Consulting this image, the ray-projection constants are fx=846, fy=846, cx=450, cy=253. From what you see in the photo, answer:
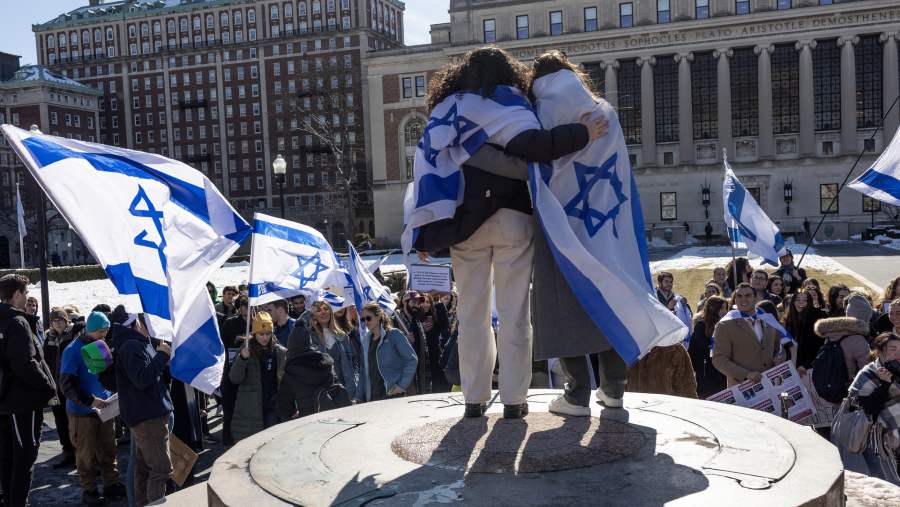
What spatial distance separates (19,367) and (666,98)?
6033cm

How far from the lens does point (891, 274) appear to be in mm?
25297

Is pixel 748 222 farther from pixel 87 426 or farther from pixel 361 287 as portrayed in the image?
pixel 87 426

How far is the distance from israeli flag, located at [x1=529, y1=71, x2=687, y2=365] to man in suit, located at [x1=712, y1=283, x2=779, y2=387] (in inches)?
143

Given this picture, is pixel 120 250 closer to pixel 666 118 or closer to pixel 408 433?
pixel 408 433

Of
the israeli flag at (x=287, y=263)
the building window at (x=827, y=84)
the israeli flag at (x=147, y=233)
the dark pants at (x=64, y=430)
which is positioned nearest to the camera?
the israeli flag at (x=147, y=233)

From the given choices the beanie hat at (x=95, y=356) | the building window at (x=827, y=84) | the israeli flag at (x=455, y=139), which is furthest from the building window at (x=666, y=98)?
the israeli flag at (x=455, y=139)

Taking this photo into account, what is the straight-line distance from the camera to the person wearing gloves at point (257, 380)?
28.5ft

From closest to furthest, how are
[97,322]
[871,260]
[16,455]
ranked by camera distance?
[16,455] < [97,322] < [871,260]

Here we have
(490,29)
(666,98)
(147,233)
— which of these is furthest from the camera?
(490,29)

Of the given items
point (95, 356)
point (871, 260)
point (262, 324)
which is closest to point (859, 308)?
A: point (262, 324)

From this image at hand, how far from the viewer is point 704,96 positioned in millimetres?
61812

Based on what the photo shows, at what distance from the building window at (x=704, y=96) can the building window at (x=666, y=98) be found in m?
1.33

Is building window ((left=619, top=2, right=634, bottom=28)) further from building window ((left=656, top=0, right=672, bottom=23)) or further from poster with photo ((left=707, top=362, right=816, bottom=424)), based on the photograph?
poster with photo ((left=707, top=362, right=816, bottom=424))

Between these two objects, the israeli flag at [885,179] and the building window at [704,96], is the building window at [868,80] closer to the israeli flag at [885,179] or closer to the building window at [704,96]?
the building window at [704,96]
